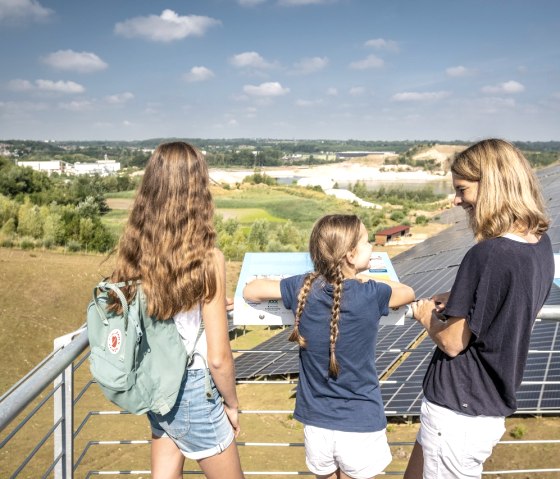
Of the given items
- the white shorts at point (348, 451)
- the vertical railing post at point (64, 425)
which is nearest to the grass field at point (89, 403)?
the vertical railing post at point (64, 425)

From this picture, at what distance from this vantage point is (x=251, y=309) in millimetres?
2436

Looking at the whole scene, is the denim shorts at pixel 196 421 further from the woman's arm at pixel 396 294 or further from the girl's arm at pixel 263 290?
the woman's arm at pixel 396 294

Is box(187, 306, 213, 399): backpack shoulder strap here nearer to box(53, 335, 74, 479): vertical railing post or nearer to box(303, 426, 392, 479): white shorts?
box(303, 426, 392, 479): white shorts

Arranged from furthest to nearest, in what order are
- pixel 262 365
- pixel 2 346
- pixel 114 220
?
pixel 114 220, pixel 2 346, pixel 262 365

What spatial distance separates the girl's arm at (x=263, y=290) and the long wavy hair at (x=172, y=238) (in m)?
0.30

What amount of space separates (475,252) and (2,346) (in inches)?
654

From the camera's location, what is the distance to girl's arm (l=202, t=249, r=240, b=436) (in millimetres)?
2127

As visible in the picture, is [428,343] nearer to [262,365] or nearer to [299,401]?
[262,365]

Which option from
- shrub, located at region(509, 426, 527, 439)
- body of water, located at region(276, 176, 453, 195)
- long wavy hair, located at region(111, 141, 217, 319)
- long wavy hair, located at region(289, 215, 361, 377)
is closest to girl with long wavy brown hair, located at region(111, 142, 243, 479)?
long wavy hair, located at region(111, 141, 217, 319)

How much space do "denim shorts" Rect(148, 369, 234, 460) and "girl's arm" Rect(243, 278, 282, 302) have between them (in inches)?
15.1

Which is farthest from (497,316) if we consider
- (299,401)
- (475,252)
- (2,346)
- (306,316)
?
(2,346)

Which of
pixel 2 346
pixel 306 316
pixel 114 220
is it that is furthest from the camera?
pixel 114 220

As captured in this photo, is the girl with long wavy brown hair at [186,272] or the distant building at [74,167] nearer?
the girl with long wavy brown hair at [186,272]

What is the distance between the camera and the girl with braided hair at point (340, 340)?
88.4 inches
